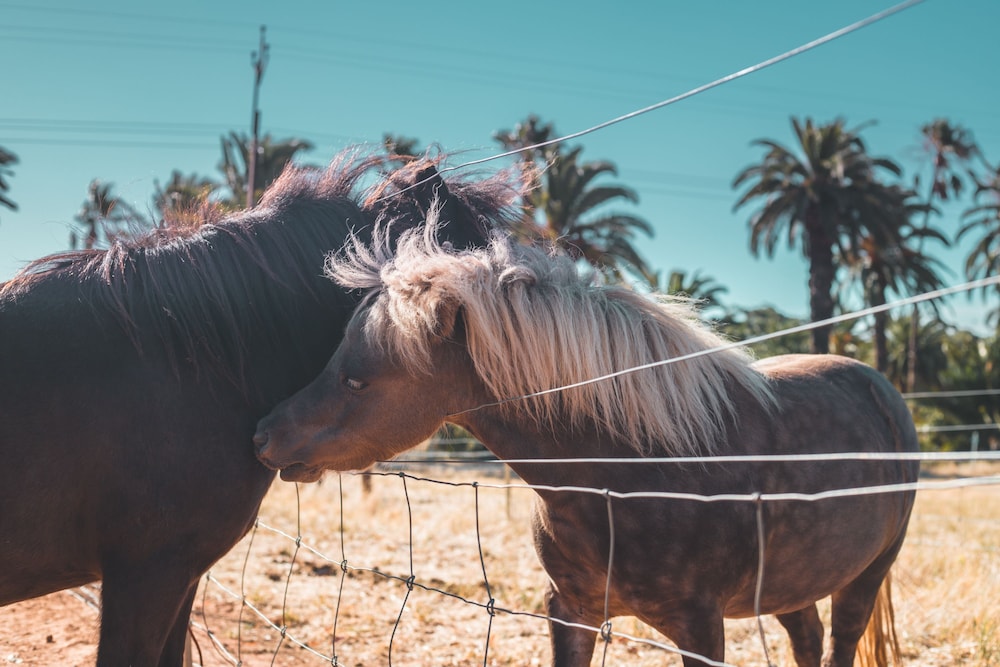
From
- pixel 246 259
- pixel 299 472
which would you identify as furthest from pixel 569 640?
pixel 246 259

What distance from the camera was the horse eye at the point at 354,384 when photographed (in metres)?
2.41

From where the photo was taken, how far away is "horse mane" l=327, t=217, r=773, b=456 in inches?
91.7

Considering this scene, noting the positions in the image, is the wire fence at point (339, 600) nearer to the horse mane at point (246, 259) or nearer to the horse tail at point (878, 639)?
the horse mane at point (246, 259)

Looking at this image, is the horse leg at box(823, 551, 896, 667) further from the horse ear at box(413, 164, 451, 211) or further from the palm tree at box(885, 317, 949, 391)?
the palm tree at box(885, 317, 949, 391)

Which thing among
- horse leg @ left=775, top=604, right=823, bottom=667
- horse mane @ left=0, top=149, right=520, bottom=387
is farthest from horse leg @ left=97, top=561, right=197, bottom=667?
horse leg @ left=775, top=604, right=823, bottom=667

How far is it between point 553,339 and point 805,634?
7.39 ft

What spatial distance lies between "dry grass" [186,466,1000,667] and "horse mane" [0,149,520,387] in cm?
85

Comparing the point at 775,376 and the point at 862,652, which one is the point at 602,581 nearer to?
the point at 775,376

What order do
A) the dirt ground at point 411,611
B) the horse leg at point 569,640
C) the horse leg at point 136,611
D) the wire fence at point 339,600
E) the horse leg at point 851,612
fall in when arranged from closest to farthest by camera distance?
the horse leg at point 136,611, the horse leg at point 569,640, the wire fence at point 339,600, the horse leg at point 851,612, the dirt ground at point 411,611

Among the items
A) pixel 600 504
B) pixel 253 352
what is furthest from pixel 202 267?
pixel 600 504

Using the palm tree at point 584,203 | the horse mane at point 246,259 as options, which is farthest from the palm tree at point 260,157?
the horse mane at point 246,259

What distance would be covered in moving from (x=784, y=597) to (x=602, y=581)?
2.41 feet

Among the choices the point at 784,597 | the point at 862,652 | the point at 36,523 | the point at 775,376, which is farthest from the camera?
the point at 862,652

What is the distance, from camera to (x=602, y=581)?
2471mm
